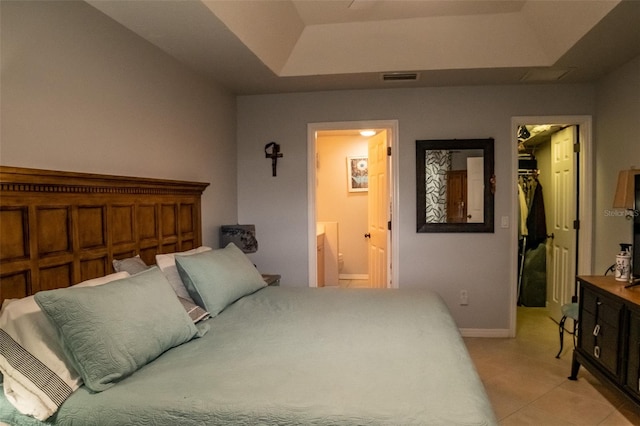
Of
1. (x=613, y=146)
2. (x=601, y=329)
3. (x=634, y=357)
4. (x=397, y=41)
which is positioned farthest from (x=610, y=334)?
(x=397, y=41)

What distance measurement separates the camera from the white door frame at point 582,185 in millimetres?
3664

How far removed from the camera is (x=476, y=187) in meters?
3.79

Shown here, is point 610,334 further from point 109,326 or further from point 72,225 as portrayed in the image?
point 72,225

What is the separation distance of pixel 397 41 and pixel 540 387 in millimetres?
2793

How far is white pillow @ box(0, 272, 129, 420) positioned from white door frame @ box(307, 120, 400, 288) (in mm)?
2772

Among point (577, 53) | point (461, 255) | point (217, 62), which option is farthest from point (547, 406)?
point (217, 62)

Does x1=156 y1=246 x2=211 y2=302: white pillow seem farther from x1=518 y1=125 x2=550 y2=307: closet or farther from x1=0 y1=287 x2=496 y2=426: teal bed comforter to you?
x1=518 y1=125 x2=550 y2=307: closet

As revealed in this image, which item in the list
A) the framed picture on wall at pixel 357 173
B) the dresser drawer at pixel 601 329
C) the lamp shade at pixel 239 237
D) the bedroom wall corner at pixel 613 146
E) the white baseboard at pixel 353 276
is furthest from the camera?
the white baseboard at pixel 353 276

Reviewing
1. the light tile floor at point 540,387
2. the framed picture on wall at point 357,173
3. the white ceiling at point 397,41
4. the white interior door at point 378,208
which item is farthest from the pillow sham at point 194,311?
the framed picture on wall at point 357,173

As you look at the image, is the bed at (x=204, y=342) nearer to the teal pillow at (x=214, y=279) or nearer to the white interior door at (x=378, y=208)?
the teal pillow at (x=214, y=279)

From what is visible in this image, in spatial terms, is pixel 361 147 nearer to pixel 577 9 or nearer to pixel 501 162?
pixel 501 162

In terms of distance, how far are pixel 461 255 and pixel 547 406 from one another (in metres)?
1.53

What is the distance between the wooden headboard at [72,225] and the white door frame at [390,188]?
5.14ft

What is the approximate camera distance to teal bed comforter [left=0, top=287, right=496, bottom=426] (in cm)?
123
